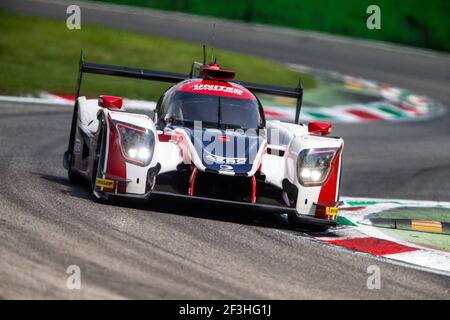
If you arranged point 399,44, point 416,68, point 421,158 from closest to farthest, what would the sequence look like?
1. point 421,158
2. point 416,68
3. point 399,44

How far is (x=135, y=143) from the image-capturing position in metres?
9.44

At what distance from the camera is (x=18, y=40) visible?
75.9 feet

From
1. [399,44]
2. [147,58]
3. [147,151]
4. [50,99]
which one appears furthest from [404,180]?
[399,44]

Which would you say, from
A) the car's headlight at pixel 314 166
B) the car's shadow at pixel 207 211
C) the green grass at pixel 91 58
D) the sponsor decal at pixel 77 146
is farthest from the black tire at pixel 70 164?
the green grass at pixel 91 58

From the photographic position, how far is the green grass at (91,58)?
19000 millimetres

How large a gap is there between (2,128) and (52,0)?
17603mm

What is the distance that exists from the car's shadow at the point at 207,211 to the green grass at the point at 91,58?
7758 mm

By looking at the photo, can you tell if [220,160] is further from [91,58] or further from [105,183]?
[91,58]

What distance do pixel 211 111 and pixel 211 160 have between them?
1.19 metres

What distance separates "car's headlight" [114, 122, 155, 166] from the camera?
9.38 metres

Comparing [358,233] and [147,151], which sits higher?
[147,151]

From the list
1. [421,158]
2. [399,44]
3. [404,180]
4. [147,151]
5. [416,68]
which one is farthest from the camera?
[399,44]

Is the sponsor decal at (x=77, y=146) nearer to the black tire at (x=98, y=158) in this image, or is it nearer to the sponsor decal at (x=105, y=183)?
the black tire at (x=98, y=158)

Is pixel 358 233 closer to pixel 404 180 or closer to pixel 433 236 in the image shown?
pixel 433 236
